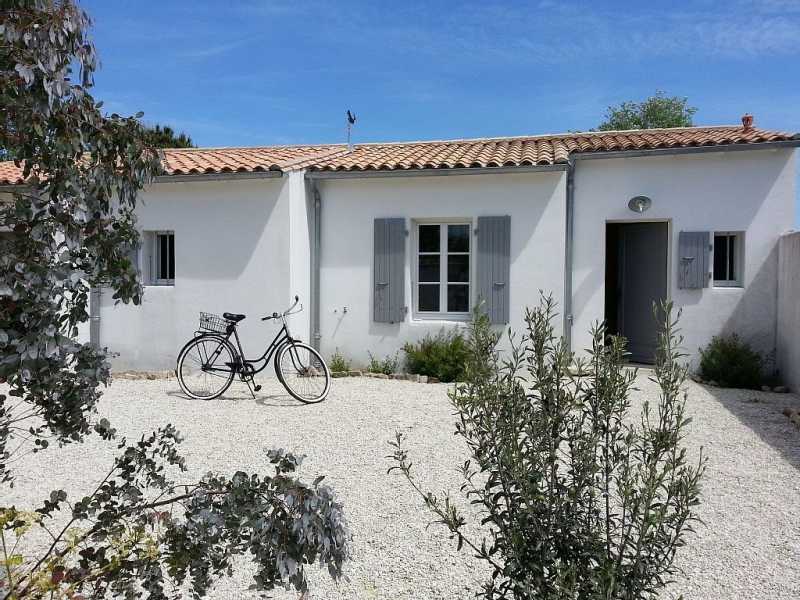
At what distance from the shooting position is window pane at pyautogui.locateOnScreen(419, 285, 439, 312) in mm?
9297

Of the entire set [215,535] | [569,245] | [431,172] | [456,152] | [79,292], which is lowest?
[215,535]

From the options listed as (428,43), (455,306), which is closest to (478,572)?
(455,306)

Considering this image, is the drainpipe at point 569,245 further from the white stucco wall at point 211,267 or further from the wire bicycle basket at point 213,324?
the wire bicycle basket at point 213,324

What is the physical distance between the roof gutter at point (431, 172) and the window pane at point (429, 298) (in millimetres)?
1693

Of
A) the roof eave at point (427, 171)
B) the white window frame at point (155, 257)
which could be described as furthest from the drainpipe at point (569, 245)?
the white window frame at point (155, 257)

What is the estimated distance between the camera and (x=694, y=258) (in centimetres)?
860

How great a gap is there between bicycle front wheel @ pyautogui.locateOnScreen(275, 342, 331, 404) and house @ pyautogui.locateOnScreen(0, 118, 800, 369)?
4.28 feet

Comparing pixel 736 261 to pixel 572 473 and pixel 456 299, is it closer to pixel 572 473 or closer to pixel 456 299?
pixel 456 299

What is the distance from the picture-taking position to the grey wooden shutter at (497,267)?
29.0 feet

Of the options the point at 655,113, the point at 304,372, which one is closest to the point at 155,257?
the point at 304,372

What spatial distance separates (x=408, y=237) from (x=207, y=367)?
3459 millimetres

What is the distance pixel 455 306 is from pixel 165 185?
4.73 meters

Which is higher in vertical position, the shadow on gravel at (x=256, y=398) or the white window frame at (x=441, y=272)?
the white window frame at (x=441, y=272)

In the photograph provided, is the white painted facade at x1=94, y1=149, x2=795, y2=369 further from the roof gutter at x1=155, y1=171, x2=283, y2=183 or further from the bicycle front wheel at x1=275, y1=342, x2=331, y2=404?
the bicycle front wheel at x1=275, y1=342, x2=331, y2=404
